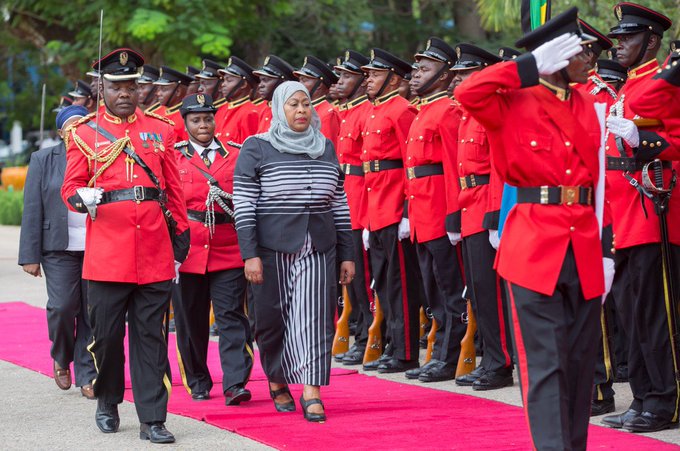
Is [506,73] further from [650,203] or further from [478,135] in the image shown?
[478,135]

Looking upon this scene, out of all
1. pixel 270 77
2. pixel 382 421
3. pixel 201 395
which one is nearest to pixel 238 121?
pixel 270 77

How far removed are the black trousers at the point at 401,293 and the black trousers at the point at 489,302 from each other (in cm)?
97

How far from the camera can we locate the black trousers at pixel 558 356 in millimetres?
6016

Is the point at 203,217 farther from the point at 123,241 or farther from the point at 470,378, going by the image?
the point at 470,378

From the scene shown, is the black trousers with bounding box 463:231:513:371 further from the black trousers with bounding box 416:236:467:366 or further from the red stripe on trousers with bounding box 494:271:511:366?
the black trousers with bounding box 416:236:467:366

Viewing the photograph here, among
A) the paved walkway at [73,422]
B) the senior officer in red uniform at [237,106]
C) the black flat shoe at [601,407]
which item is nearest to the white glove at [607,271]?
the paved walkway at [73,422]

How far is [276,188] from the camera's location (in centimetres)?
830

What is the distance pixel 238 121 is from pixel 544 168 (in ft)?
22.9

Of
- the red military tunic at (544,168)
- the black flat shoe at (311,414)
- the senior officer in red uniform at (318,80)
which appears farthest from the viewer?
the senior officer in red uniform at (318,80)

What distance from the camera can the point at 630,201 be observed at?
7.83m

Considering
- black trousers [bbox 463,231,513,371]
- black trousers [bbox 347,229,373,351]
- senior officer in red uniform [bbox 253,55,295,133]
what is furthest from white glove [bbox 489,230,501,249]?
senior officer in red uniform [bbox 253,55,295,133]

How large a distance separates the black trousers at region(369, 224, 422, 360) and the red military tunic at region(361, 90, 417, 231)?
12 cm

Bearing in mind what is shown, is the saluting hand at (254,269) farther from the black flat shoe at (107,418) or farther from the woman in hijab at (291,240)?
the black flat shoe at (107,418)

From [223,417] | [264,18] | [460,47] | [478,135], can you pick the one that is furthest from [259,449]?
[264,18]
